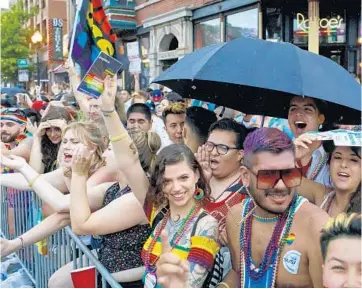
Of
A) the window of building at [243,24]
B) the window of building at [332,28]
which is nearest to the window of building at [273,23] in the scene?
the window of building at [243,24]

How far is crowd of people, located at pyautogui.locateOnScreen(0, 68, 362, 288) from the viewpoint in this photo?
6.57ft

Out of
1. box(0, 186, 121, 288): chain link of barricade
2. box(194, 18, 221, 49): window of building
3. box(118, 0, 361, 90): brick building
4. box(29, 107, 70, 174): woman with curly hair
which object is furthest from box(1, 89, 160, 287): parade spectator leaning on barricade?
box(194, 18, 221, 49): window of building

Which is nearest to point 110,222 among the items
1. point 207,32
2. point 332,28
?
point 332,28

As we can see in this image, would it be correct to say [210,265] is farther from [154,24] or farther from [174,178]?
[154,24]

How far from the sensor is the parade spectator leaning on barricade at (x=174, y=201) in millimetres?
2244

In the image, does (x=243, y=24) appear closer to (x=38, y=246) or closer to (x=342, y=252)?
(x=38, y=246)

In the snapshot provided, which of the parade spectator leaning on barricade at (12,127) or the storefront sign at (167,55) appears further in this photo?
the storefront sign at (167,55)

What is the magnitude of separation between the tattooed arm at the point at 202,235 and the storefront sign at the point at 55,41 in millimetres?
26665

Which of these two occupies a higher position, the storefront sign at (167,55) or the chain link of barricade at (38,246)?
the storefront sign at (167,55)

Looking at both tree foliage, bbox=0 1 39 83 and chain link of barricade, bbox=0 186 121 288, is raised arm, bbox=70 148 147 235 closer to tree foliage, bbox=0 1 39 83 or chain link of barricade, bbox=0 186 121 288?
chain link of barricade, bbox=0 186 121 288

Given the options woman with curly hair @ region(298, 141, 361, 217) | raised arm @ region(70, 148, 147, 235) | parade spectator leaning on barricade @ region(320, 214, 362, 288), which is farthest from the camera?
raised arm @ region(70, 148, 147, 235)

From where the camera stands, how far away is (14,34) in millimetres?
31859

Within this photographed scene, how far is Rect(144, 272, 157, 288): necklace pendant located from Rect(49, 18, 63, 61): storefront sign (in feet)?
87.4

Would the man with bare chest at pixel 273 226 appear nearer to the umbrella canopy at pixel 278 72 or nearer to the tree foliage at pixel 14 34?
the umbrella canopy at pixel 278 72
